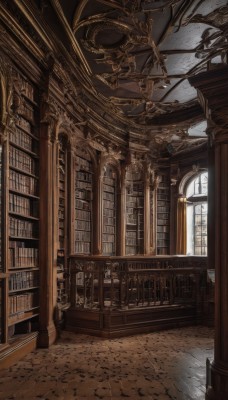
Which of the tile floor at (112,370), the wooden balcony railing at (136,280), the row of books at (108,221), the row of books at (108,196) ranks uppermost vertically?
the row of books at (108,196)

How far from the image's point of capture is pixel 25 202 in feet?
15.5

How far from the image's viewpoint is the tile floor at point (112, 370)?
3.29 metres

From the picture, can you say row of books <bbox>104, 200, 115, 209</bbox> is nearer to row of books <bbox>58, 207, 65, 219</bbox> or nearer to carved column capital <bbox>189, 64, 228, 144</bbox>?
row of books <bbox>58, 207, 65, 219</bbox>

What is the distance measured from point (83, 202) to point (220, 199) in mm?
4525

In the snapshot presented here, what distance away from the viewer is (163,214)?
1062cm

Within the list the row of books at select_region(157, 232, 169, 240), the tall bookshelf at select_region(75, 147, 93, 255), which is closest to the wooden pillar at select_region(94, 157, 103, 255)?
the tall bookshelf at select_region(75, 147, 93, 255)

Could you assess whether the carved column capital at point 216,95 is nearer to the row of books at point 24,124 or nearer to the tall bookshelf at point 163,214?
the row of books at point 24,124

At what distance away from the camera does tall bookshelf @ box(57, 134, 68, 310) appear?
234 inches

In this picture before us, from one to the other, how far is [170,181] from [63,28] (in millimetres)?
6593

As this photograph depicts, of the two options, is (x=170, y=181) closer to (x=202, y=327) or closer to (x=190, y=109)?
(x=190, y=109)

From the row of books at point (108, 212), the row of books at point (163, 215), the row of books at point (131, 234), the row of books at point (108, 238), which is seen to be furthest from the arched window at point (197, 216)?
the row of books at point (108, 238)

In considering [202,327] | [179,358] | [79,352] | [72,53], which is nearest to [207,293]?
[202,327]

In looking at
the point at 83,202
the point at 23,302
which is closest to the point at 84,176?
the point at 83,202

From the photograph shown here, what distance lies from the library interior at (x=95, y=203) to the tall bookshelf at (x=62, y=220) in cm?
3
